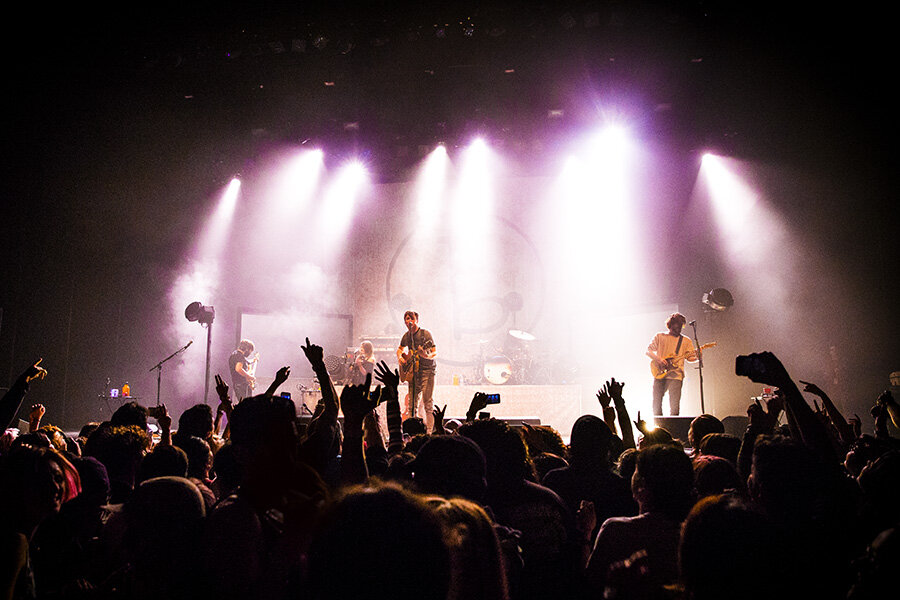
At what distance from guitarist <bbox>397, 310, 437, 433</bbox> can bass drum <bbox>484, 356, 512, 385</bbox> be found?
3243 mm

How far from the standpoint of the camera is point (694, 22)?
10.1m

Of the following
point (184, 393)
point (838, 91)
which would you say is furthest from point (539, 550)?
point (184, 393)

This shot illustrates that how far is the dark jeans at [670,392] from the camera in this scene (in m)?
9.76

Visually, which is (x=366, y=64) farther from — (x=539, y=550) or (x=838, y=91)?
(x=539, y=550)

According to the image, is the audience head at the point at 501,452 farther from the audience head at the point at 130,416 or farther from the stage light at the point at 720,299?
the stage light at the point at 720,299

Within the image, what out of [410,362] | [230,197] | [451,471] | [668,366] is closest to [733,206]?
[668,366]

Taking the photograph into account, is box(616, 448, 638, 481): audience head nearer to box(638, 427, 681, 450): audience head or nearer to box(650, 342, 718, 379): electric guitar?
box(638, 427, 681, 450): audience head

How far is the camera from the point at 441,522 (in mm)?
1186

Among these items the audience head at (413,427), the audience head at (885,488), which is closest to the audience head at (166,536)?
the audience head at (885,488)

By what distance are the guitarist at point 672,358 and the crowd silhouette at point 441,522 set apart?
6.88 meters

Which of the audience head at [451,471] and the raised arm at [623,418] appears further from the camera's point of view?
the raised arm at [623,418]

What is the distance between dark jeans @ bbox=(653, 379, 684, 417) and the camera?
976 centimetres

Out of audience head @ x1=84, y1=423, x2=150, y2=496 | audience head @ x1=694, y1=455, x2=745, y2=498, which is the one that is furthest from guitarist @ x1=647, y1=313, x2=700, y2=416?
audience head @ x1=84, y1=423, x2=150, y2=496

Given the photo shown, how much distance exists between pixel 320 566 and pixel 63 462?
135 centimetres
